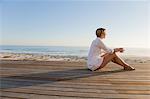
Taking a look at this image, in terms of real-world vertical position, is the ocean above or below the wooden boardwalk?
below

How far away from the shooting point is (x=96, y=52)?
215 inches

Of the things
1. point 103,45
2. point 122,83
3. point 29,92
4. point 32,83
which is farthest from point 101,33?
point 29,92

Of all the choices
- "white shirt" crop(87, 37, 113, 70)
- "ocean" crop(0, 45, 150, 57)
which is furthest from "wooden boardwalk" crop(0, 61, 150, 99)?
"ocean" crop(0, 45, 150, 57)

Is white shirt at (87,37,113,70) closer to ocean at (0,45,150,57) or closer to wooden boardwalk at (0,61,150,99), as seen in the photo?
wooden boardwalk at (0,61,150,99)

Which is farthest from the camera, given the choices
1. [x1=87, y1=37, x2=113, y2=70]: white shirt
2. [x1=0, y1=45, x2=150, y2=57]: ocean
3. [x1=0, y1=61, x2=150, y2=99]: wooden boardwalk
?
[x1=0, y1=45, x2=150, y2=57]: ocean

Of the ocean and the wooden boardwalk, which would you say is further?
the ocean

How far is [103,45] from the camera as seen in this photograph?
530 cm

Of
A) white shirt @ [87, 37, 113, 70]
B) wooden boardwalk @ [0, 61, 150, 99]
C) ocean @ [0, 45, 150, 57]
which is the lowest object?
ocean @ [0, 45, 150, 57]

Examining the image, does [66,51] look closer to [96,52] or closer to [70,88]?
[96,52]

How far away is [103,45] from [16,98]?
272 centimetres

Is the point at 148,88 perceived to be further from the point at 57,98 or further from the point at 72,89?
the point at 57,98

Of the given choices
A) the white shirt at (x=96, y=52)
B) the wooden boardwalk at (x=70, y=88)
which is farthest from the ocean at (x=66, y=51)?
the wooden boardwalk at (x=70, y=88)

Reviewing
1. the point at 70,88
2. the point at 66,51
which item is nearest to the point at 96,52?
the point at 70,88

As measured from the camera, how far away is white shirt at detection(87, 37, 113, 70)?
534cm
